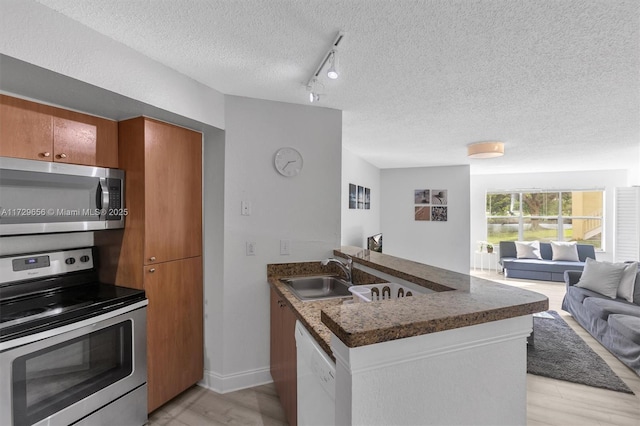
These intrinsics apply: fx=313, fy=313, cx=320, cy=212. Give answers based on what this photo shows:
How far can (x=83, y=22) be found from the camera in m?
1.41

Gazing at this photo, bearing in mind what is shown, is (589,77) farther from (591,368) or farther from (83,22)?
(83,22)

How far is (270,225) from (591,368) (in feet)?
10.2

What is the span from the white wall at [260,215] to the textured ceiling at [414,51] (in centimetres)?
21

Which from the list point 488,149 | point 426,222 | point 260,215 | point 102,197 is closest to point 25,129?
point 102,197

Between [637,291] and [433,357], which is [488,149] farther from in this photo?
[433,357]

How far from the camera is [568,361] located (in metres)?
2.93

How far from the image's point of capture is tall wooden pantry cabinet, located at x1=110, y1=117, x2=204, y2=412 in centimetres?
199

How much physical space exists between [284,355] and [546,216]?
24.5 feet

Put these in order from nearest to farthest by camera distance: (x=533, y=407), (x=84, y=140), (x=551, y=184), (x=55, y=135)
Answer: (x=55, y=135), (x=84, y=140), (x=533, y=407), (x=551, y=184)

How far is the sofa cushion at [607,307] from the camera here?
3.13 meters

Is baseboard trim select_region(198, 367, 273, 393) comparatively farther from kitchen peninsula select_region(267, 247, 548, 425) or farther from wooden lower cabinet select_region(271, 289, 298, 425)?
kitchen peninsula select_region(267, 247, 548, 425)

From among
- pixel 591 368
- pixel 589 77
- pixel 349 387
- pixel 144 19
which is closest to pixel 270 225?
pixel 144 19

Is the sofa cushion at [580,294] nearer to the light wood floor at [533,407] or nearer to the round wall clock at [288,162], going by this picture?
the light wood floor at [533,407]

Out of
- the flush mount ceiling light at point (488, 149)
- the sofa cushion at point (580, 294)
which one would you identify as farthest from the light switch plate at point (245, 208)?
the sofa cushion at point (580, 294)
